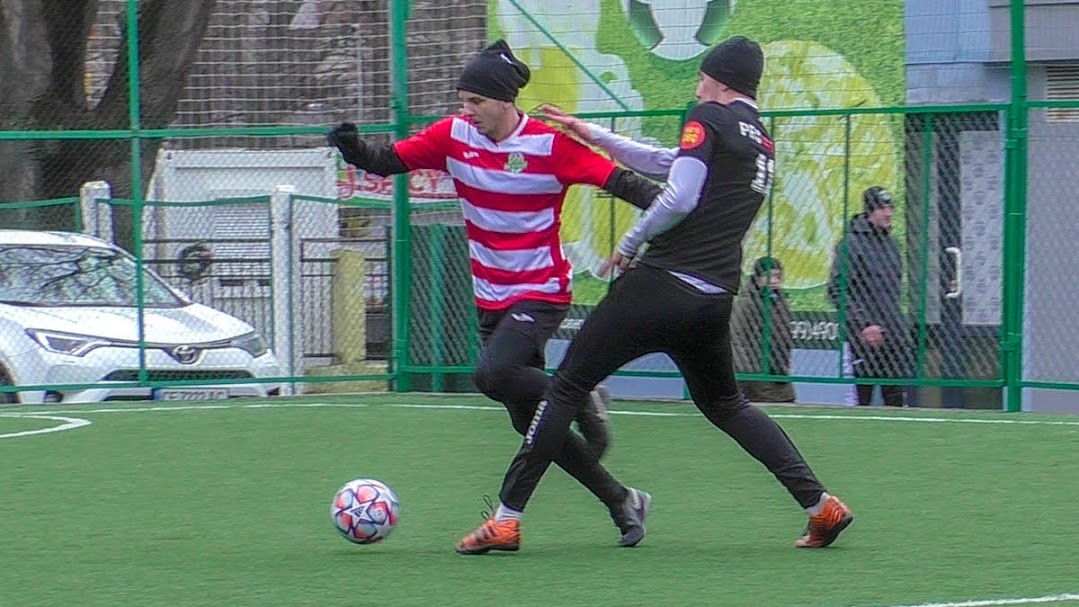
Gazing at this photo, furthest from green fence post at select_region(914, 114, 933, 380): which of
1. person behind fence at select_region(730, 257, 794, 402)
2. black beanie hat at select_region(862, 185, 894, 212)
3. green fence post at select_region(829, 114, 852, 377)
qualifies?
person behind fence at select_region(730, 257, 794, 402)

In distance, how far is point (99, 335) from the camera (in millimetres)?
12539

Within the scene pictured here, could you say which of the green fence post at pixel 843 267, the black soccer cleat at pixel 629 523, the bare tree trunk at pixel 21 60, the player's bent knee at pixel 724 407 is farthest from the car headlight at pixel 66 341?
the player's bent knee at pixel 724 407

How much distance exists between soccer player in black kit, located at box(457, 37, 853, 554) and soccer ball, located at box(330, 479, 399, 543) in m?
0.28

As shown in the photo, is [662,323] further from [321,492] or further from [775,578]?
[321,492]

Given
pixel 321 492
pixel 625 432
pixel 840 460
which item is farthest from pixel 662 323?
pixel 625 432

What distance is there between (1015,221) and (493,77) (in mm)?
5534

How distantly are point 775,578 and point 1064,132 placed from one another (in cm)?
616

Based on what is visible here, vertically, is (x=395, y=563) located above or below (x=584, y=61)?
below

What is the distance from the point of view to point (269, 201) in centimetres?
1334

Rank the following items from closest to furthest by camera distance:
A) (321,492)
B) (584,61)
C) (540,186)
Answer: (540,186) → (321,492) → (584,61)

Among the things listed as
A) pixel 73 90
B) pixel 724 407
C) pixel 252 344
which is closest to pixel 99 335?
pixel 252 344

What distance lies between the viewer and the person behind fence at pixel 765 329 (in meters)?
12.0

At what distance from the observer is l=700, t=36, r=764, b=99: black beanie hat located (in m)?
6.29

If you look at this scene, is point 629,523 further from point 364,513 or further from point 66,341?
point 66,341
